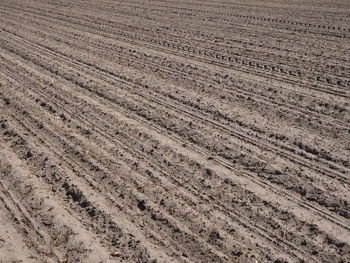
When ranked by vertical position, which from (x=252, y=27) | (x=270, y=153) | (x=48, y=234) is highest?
(x=252, y=27)

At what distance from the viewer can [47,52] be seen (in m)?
10.9

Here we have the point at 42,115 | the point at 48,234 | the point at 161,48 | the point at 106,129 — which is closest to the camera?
the point at 48,234

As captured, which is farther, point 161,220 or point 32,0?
point 32,0

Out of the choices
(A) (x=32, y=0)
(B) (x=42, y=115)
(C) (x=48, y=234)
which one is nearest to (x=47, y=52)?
(B) (x=42, y=115)

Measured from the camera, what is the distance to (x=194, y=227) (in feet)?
14.1

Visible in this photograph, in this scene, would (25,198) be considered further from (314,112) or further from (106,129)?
(314,112)

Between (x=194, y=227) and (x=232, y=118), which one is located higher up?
(x=232, y=118)

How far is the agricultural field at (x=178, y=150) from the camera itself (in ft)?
13.6

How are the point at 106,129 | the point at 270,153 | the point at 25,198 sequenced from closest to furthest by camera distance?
the point at 25,198, the point at 270,153, the point at 106,129

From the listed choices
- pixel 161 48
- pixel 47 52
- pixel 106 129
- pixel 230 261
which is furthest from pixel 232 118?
pixel 47 52

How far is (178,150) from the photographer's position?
226 inches

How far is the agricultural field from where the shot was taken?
4156mm

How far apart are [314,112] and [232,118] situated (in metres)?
1.47

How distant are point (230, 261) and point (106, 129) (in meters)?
3.43
